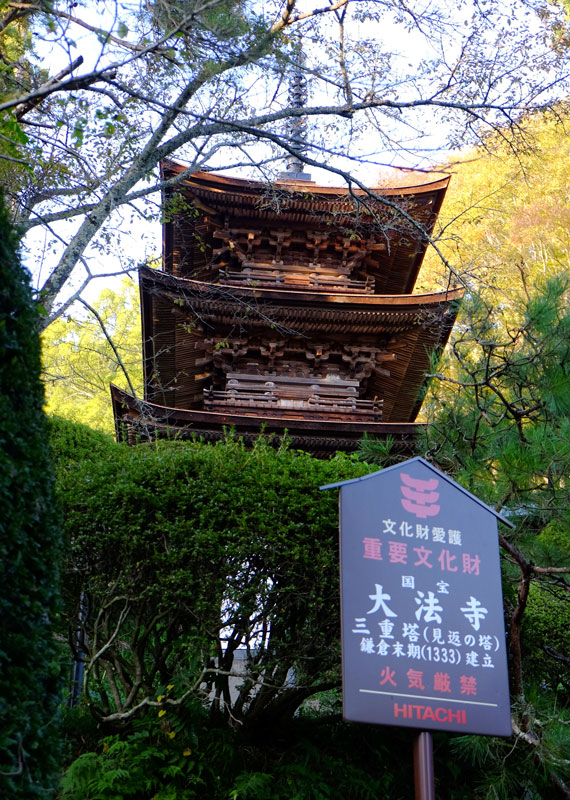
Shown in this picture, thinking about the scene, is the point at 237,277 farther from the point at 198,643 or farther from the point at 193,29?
the point at 198,643

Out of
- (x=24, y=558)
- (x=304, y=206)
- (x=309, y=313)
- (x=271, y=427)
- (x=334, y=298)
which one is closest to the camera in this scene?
(x=24, y=558)

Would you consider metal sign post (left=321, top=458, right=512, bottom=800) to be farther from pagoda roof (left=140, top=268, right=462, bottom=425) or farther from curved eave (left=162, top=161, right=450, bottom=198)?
curved eave (left=162, top=161, right=450, bottom=198)

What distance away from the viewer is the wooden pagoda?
34.2 feet

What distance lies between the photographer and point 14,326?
258 cm

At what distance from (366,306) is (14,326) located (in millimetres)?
8874

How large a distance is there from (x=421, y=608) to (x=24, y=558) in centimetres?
218

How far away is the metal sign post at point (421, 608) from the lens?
11.7ft

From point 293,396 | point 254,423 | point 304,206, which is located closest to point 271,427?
point 254,423

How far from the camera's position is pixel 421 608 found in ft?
12.6

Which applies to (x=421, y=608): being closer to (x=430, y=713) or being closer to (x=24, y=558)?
(x=430, y=713)

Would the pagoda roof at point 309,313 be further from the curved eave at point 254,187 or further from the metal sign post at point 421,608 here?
the metal sign post at point 421,608

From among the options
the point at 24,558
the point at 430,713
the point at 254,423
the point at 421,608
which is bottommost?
the point at 430,713

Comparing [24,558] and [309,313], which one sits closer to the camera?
[24,558]

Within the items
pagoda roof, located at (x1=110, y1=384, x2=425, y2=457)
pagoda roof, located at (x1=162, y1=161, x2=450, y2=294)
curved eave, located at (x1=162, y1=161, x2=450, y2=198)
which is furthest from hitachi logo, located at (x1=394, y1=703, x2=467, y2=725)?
curved eave, located at (x1=162, y1=161, x2=450, y2=198)
